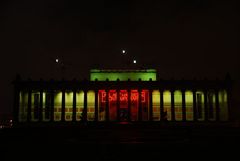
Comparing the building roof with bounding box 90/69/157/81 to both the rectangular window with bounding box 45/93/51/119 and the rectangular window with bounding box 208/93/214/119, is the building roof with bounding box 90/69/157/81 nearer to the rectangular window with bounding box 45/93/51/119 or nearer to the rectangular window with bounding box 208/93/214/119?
the rectangular window with bounding box 45/93/51/119

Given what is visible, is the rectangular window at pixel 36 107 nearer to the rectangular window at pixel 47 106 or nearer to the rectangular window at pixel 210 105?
the rectangular window at pixel 47 106

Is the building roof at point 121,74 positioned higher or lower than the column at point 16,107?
higher

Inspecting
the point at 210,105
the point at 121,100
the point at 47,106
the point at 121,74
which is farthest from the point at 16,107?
the point at 210,105

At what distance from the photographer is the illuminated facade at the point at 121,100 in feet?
239

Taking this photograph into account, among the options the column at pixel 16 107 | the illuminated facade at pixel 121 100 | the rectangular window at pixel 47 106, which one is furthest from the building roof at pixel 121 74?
the column at pixel 16 107

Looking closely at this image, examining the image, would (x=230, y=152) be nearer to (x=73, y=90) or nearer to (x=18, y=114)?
(x=73, y=90)

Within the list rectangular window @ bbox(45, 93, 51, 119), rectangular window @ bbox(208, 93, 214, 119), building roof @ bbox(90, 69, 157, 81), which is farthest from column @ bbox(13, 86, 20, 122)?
rectangular window @ bbox(208, 93, 214, 119)

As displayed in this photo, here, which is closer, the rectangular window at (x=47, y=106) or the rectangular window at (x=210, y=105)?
the rectangular window at (x=210, y=105)

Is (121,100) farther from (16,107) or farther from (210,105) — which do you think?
(16,107)

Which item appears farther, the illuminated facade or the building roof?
the building roof

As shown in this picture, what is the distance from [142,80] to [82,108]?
15.5 m

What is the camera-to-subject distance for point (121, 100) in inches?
2940

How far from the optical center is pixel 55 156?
2166 centimetres

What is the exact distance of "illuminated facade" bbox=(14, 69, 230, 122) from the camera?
7294 centimetres
